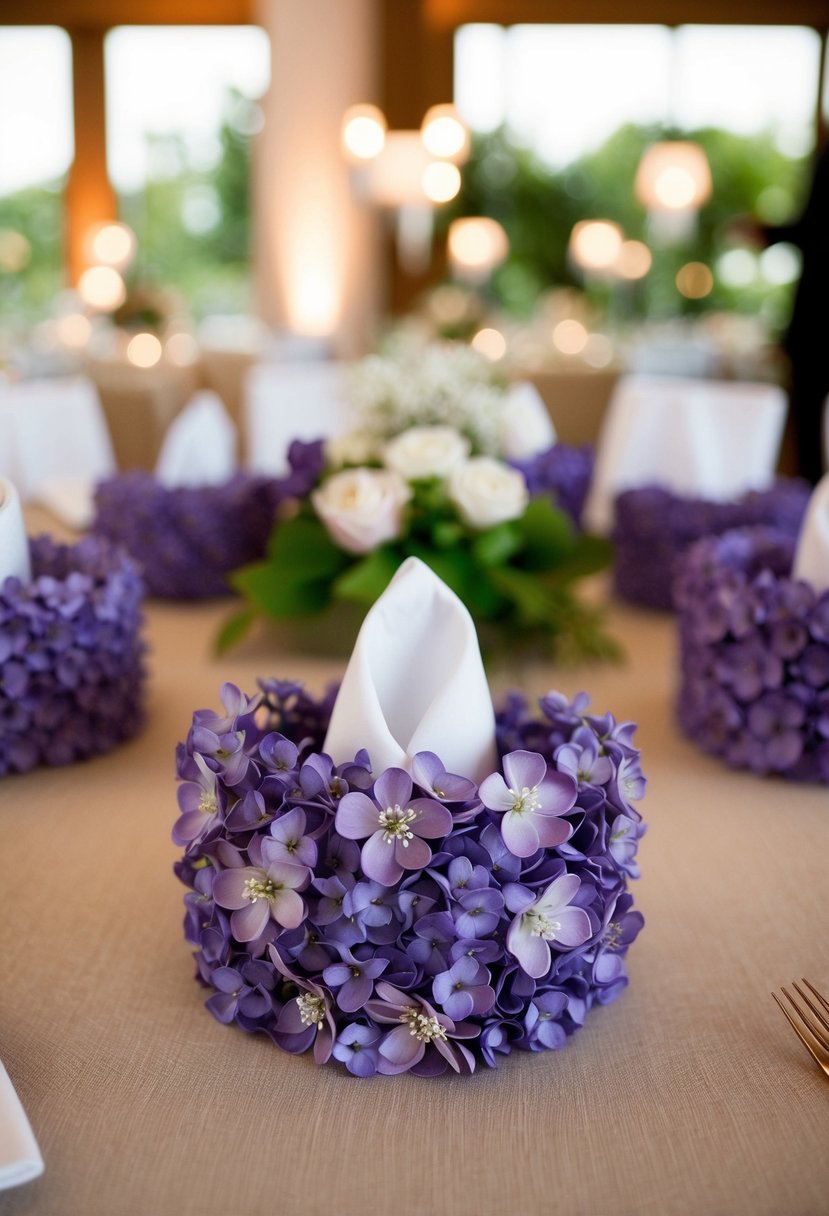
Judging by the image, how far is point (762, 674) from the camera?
145cm

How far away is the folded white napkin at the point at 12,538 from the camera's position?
4.63ft

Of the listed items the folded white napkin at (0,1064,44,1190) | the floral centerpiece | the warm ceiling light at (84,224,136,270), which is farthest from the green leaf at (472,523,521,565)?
the warm ceiling light at (84,224,136,270)

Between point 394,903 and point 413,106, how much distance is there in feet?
27.8

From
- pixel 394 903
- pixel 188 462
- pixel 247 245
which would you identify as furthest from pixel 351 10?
pixel 394 903

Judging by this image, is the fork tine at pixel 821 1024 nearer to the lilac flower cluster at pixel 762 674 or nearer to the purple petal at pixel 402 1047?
the purple petal at pixel 402 1047

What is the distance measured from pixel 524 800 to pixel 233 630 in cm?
104

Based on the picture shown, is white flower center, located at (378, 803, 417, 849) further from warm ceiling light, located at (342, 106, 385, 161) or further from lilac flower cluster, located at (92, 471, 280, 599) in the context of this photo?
warm ceiling light, located at (342, 106, 385, 161)

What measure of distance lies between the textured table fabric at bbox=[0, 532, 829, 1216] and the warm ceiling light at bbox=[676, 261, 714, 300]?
9.33 meters

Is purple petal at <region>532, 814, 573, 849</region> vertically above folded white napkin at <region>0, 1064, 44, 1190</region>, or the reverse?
purple petal at <region>532, 814, 573, 849</region>

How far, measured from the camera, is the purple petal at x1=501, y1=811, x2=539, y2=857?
0.85 m

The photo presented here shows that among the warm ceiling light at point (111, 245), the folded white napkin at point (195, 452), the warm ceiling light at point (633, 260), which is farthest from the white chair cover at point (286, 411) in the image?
the warm ceiling light at point (111, 245)

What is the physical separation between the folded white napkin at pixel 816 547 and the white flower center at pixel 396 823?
798 millimetres

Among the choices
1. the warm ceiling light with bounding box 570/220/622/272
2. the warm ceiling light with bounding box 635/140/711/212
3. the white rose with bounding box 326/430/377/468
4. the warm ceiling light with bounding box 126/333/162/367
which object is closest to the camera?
the white rose with bounding box 326/430/377/468

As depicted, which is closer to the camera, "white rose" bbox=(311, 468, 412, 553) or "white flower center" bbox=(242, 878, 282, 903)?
"white flower center" bbox=(242, 878, 282, 903)
